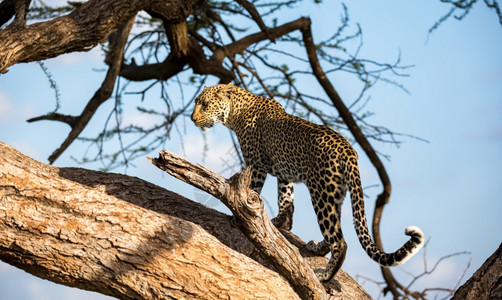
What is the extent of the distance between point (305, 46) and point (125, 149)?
238 centimetres

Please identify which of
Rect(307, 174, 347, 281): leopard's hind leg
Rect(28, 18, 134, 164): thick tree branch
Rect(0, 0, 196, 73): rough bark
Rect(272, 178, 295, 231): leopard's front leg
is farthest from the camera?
Rect(28, 18, 134, 164): thick tree branch

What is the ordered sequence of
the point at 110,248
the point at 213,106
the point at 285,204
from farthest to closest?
the point at 213,106 < the point at 285,204 < the point at 110,248

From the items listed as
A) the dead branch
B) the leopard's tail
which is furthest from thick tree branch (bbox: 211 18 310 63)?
the leopard's tail

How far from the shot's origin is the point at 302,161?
4570mm

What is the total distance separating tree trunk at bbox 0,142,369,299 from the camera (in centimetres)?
349

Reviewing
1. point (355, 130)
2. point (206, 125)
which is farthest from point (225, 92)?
point (355, 130)

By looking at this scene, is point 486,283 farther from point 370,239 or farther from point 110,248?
point 110,248

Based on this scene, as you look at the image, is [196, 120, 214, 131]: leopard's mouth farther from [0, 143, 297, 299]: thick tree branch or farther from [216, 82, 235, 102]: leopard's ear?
[0, 143, 297, 299]: thick tree branch

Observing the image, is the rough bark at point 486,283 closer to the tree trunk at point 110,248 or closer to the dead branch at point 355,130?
the tree trunk at point 110,248

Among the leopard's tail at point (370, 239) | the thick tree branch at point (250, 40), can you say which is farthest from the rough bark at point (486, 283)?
the thick tree branch at point (250, 40)

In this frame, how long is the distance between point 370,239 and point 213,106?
1.94 m

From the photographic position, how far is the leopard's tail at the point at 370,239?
3859 millimetres

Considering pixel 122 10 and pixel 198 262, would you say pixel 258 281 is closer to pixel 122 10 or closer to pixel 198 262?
pixel 198 262

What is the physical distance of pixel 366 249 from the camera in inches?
164
